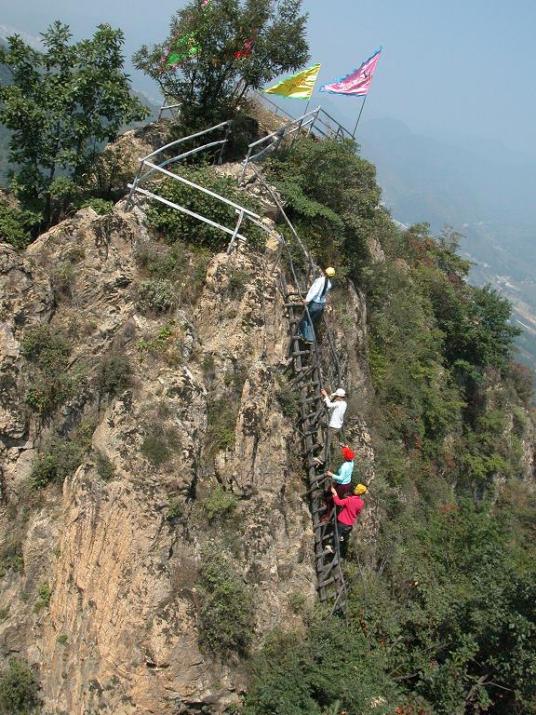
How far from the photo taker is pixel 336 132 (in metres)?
19.6

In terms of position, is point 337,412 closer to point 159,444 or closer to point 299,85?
point 159,444

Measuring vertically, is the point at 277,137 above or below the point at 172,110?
below

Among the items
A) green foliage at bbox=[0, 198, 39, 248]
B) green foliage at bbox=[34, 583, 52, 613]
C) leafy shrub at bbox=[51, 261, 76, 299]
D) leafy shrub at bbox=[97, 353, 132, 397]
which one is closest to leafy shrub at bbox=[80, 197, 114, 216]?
green foliage at bbox=[0, 198, 39, 248]

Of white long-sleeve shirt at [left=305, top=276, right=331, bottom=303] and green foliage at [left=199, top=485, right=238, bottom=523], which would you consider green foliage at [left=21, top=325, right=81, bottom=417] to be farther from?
white long-sleeve shirt at [left=305, top=276, right=331, bottom=303]

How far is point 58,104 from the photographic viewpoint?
14.2 metres

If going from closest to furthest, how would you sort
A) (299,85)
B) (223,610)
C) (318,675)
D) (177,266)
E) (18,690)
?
(223,610) < (18,690) < (318,675) < (177,266) < (299,85)

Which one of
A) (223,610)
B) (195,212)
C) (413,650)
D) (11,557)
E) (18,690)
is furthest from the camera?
(195,212)

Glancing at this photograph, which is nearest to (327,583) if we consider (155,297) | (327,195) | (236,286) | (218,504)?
(218,504)

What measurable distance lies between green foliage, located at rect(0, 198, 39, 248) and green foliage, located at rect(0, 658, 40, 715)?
30.3 feet

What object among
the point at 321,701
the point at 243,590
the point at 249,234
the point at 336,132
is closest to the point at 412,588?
the point at 321,701

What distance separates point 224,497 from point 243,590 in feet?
5.48

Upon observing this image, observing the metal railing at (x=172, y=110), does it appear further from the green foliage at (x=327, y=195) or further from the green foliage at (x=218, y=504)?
the green foliage at (x=218, y=504)

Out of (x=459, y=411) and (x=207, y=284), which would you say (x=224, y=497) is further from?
(x=459, y=411)

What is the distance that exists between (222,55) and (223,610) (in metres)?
14.1
